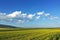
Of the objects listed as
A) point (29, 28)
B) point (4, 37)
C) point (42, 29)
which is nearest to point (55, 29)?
point (42, 29)

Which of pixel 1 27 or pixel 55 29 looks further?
pixel 55 29

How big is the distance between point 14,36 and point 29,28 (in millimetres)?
3671

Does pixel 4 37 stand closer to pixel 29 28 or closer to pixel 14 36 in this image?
pixel 14 36

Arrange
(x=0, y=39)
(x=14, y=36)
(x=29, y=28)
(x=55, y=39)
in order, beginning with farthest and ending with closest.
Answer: (x=29, y=28) → (x=55, y=39) → (x=14, y=36) → (x=0, y=39)

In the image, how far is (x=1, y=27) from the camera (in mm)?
15031

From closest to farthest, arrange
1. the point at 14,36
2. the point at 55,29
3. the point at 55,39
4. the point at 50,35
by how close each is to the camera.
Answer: the point at 14,36, the point at 55,39, the point at 50,35, the point at 55,29

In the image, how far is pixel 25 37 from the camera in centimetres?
1402

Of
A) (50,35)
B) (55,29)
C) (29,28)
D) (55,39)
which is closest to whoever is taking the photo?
(55,39)

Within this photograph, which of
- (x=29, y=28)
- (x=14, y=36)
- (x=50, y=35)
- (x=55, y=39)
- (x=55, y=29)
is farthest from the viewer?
(x=55, y=29)

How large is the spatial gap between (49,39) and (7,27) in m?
3.42

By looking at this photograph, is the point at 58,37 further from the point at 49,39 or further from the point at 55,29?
the point at 55,29

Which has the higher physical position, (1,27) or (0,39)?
(1,27)

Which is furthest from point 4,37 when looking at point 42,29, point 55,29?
point 55,29

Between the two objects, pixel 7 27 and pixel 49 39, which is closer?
pixel 49 39
